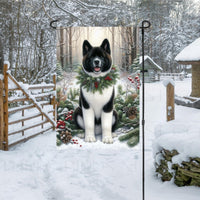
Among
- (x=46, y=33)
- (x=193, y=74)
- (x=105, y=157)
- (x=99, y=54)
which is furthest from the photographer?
(x=46, y=33)

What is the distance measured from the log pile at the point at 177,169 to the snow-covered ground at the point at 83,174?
5 cm

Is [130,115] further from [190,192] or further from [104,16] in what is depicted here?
[104,16]

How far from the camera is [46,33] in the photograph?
449 cm

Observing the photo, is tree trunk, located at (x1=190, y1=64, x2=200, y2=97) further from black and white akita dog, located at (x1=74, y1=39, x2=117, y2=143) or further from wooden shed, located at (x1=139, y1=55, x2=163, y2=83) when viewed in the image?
black and white akita dog, located at (x1=74, y1=39, x2=117, y2=143)

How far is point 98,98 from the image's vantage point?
249 centimetres

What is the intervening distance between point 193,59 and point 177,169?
4.97 feet

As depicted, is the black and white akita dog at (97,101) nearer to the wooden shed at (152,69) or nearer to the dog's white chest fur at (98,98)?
the dog's white chest fur at (98,98)

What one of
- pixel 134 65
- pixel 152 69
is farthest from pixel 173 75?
pixel 134 65

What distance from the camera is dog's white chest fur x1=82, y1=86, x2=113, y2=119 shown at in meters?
2.49

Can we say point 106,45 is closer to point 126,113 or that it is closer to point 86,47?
point 86,47

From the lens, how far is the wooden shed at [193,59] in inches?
132

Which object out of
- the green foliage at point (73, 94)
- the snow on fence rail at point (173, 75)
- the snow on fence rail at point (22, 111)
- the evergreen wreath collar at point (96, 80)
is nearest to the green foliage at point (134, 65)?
the evergreen wreath collar at point (96, 80)

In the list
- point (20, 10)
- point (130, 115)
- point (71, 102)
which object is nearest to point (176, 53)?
point (130, 115)

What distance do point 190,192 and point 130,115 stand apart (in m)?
0.79
